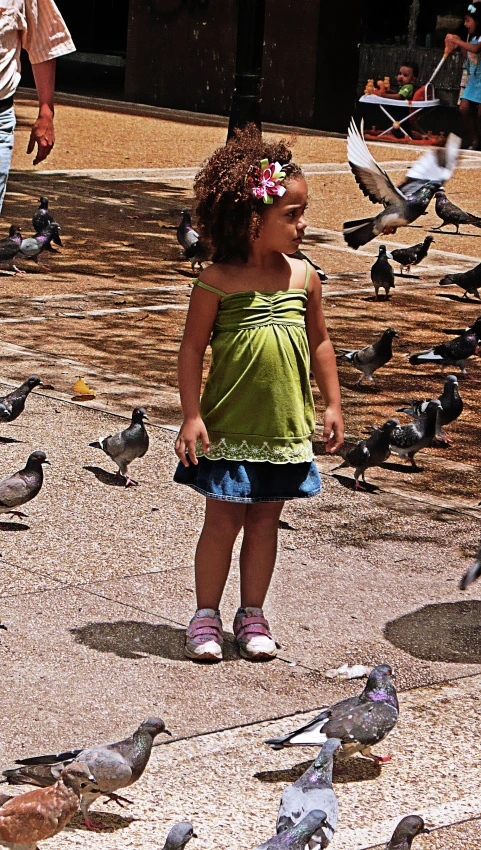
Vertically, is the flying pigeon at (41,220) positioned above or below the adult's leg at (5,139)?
below

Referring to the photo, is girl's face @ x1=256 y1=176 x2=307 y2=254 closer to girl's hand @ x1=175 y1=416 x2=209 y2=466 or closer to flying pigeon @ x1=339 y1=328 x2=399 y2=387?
girl's hand @ x1=175 y1=416 x2=209 y2=466

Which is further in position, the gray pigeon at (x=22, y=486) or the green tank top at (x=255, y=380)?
the gray pigeon at (x=22, y=486)

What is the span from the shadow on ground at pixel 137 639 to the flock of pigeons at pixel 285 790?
2.08 feet

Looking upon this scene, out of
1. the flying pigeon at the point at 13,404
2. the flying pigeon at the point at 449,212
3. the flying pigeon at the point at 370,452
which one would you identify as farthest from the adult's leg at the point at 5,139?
the flying pigeon at the point at 449,212

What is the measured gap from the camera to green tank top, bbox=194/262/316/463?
488 cm

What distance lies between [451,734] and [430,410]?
3263 mm

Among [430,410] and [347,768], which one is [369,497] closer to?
[430,410]

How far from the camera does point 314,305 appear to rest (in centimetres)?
509

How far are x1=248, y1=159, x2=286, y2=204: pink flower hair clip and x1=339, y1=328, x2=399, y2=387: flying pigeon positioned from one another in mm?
3940

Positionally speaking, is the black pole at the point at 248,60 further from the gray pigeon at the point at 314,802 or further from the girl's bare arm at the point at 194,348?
the gray pigeon at the point at 314,802

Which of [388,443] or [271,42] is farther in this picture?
[271,42]

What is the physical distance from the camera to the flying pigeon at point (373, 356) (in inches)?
342

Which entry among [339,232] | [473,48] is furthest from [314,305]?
[473,48]

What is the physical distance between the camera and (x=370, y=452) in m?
6.99
